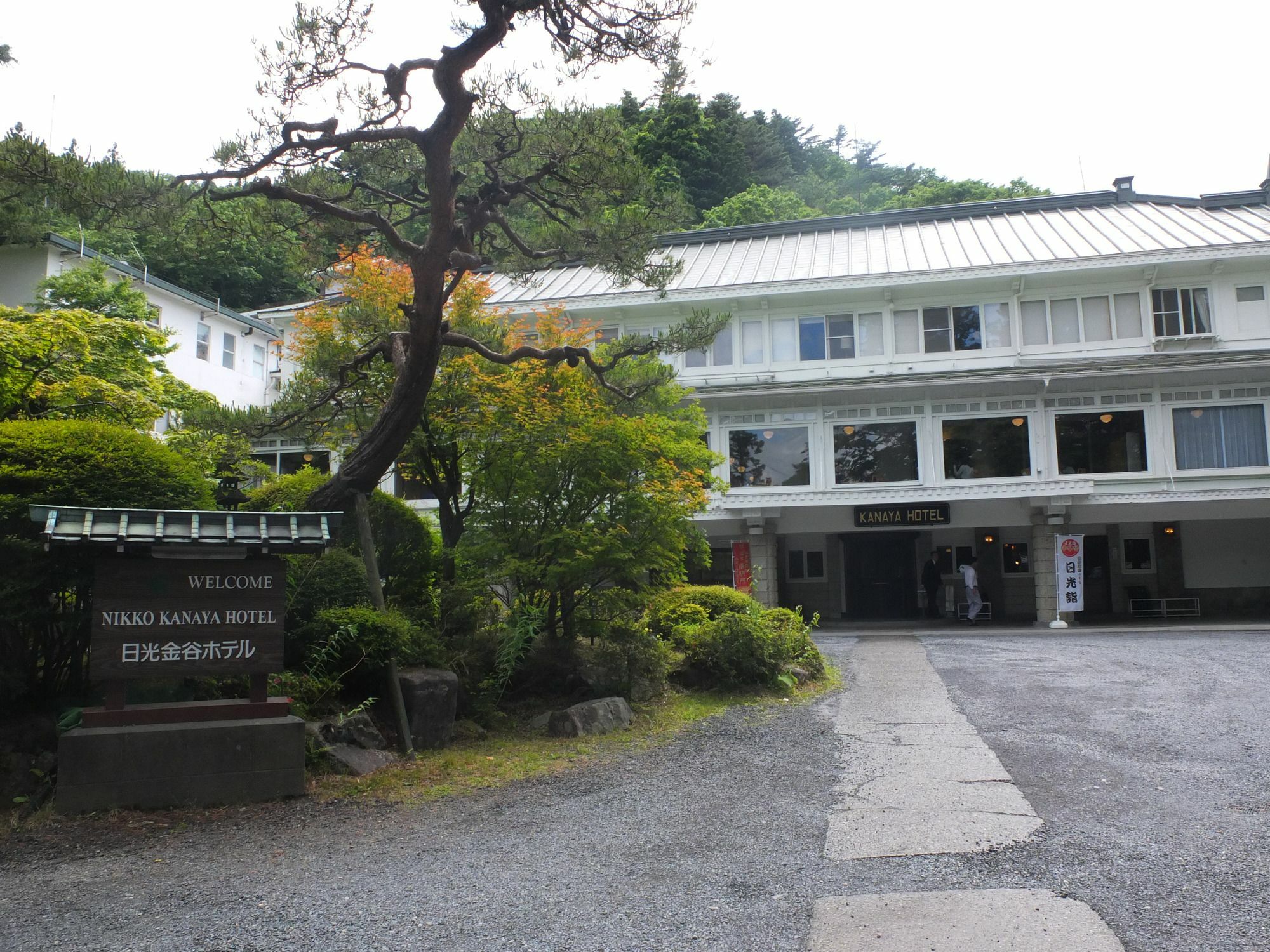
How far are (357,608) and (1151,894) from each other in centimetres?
721

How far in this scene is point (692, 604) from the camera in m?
14.5

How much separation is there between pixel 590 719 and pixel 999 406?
55.2 feet

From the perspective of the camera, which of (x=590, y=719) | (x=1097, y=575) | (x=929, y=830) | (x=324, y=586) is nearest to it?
(x=929, y=830)

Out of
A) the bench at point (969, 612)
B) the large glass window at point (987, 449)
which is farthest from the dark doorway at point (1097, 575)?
the large glass window at point (987, 449)

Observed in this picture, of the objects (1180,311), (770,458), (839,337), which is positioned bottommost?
(770,458)

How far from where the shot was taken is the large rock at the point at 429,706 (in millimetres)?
9422

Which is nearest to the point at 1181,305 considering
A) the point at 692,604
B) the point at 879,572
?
the point at 879,572

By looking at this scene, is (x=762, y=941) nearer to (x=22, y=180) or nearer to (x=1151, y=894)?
(x=1151, y=894)

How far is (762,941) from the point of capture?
456cm

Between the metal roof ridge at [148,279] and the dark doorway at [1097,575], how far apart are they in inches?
1004

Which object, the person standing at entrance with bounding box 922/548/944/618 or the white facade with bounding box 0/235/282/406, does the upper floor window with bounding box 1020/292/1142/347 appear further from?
the white facade with bounding box 0/235/282/406

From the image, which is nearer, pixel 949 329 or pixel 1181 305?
pixel 1181 305

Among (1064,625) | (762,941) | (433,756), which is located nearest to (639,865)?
(762,941)

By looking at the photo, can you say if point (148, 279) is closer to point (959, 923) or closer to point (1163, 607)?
point (1163, 607)
